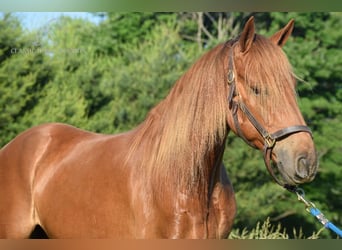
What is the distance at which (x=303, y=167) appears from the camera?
2.52 meters

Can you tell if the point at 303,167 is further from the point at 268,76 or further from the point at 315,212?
the point at 268,76

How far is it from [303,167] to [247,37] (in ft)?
2.55

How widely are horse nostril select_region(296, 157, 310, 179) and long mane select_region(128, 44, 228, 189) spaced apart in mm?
502

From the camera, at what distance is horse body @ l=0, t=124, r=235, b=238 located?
2.81m

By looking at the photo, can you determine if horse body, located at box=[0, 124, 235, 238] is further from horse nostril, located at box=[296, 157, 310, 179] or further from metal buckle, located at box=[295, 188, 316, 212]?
horse nostril, located at box=[296, 157, 310, 179]

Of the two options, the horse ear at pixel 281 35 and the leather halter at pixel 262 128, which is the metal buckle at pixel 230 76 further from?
the horse ear at pixel 281 35

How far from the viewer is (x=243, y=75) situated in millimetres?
2766

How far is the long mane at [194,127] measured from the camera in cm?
282

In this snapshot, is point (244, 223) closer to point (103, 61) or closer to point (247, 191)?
point (247, 191)

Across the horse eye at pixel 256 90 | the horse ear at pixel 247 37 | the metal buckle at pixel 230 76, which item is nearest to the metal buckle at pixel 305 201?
the horse eye at pixel 256 90

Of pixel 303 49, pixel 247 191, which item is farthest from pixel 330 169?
pixel 303 49

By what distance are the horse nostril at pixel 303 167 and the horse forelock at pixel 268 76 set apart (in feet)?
0.91

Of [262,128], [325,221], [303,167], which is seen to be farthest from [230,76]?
[325,221]

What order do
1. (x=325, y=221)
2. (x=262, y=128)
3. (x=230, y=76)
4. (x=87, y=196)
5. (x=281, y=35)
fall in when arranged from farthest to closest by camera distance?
(x=87, y=196), (x=281, y=35), (x=230, y=76), (x=262, y=128), (x=325, y=221)
